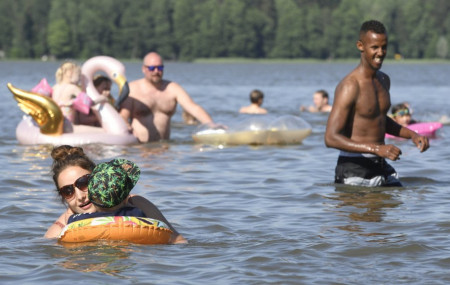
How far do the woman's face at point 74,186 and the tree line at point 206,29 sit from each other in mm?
121337

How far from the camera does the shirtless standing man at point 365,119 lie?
7.40 metres

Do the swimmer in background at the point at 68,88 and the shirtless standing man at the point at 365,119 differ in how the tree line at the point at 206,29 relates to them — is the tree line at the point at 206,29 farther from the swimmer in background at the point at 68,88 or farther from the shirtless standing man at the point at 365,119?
the shirtless standing man at the point at 365,119

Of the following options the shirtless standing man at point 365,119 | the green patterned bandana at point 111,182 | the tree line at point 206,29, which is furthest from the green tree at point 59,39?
the green patterned bandana at point 111,182

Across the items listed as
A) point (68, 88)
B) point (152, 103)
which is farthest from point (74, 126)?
point (152, 103)

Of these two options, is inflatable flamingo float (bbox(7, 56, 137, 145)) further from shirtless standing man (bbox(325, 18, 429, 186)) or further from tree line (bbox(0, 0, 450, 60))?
tree line (bbox(0, 0, 450, 60))

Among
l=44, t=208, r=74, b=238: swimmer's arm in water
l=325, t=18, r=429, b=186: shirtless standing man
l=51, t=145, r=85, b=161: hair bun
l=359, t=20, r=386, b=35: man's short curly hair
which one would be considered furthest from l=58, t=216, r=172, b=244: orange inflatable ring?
l=359, t=20, r=386, b=35: man's short curly hair

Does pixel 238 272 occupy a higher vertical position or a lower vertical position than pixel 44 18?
lower

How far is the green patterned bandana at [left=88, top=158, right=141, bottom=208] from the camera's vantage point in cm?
516

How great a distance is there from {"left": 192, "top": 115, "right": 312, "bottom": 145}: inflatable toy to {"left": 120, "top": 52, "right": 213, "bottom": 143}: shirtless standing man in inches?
9.1

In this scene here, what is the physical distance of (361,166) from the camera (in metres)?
7.67

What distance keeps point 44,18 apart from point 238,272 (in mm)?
136975

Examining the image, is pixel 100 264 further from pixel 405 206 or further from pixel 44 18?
pixel 44 18

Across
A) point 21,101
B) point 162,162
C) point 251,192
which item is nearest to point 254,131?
point 162,162

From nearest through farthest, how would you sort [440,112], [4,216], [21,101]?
[4,216] < [21,101] < [440,112]
